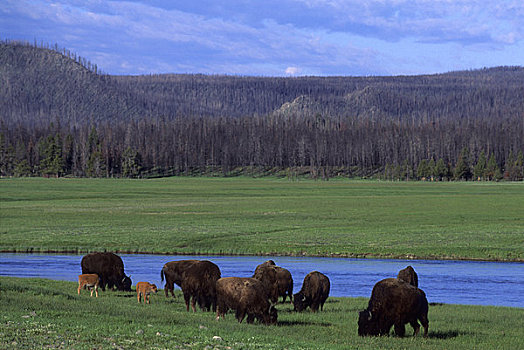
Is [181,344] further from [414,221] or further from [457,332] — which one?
[414,221]

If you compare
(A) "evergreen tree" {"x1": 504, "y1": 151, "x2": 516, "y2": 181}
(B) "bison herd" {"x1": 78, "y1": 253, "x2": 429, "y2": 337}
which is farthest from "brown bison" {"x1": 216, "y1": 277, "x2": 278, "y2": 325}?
(A) "evergreen tree" {"x1": 504, "y1": 151, "x2": 516, "y2": 181}

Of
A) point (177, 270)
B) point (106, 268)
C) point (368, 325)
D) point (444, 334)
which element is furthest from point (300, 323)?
point (106, 268)

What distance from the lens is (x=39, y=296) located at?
21.8 metres

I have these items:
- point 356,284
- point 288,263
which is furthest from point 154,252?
point 356,284

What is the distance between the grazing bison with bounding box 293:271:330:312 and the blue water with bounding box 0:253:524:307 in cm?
676

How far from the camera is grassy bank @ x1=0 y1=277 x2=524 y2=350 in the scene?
1502 cm

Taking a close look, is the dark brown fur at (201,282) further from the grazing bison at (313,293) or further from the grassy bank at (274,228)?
the grassy bank at (274,228)

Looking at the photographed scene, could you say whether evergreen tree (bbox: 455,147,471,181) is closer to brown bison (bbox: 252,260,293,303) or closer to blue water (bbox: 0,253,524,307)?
blue water (bbox: 0,253,524,307)

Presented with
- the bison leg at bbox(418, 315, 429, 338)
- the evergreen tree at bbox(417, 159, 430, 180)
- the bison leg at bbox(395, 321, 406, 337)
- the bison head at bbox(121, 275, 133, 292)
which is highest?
the evergreen tree at bbox(417, 159, 430, 180)

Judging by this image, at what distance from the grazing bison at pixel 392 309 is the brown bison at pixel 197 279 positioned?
529 centimetres

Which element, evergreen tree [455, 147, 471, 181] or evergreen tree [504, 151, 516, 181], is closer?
evergreen tree [504, 151, 516, 181]

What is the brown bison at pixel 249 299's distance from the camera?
60.8 feet

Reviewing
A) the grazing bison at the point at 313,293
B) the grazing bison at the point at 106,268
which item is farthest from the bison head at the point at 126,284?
the grazing bison at the point at 313,293

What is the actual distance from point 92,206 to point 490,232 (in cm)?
4521
